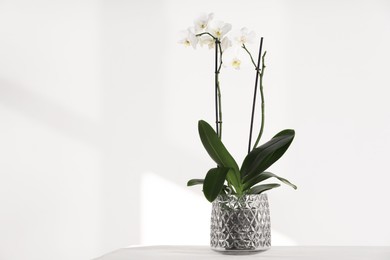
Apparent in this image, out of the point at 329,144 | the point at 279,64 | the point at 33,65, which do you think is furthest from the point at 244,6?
the point at 33,65

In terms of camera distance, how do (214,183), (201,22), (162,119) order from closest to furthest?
(214,183) → (201,22) → (162,119)

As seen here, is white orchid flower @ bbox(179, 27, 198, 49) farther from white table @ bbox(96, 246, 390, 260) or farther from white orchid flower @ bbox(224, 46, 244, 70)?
white table @ bbox(96, 246, 390, 260)

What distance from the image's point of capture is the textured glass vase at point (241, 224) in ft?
3.93

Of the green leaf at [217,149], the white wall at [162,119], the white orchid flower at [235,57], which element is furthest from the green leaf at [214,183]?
the white wall at [162,119]

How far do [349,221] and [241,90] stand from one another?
2.93 feet

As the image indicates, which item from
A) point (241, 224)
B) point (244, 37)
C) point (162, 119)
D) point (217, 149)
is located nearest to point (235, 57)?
point (244, 37)

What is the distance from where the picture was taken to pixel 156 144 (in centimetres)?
310

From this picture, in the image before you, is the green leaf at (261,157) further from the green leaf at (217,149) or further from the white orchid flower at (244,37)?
the white orchid flower at (244,37)

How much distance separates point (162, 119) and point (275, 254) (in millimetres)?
1987

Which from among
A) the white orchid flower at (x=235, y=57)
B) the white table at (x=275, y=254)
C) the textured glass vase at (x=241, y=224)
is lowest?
the white table at (x=275, y=254)

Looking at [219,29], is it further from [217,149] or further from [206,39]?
[217,149]

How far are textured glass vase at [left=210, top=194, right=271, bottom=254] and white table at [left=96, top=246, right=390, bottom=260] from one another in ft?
0.07

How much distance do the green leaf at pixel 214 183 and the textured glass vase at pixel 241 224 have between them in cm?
8

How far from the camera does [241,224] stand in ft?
3.94
